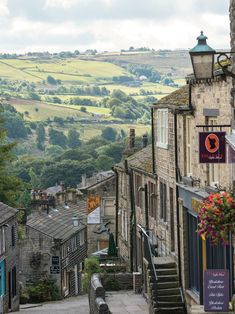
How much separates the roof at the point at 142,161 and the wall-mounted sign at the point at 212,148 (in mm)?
16543

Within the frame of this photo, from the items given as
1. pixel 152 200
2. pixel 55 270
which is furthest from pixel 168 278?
pixel 55 270

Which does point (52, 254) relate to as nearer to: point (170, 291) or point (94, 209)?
point (94, 209)

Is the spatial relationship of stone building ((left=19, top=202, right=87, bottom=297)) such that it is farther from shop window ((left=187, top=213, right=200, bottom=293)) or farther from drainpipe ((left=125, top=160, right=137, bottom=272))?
shop window ((left=187, top=213, right=200, bottom=293))

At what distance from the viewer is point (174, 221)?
32.2 metres

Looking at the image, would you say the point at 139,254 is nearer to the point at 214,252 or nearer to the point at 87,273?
the point at 87,273

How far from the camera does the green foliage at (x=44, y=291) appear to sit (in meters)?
59.5

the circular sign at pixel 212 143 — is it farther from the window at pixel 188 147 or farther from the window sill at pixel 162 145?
the window sill at pixel 162 145

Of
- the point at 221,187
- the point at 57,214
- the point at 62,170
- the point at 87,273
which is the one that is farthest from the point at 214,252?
the point at 62,170

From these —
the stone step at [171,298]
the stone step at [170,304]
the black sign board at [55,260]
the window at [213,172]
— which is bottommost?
the black sign board at [55,260]

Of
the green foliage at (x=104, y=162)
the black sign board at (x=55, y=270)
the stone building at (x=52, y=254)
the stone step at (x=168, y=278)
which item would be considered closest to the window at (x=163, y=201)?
the stone step at (x=168, y=278)

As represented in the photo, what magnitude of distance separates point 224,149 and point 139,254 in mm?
22179

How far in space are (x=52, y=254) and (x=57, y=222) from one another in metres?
8.60

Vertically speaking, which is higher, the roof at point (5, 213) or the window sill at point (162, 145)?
the window sill at point (162, 145)

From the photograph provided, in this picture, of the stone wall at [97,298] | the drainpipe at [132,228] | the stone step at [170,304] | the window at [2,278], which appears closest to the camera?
the stone wall at [97,298]
